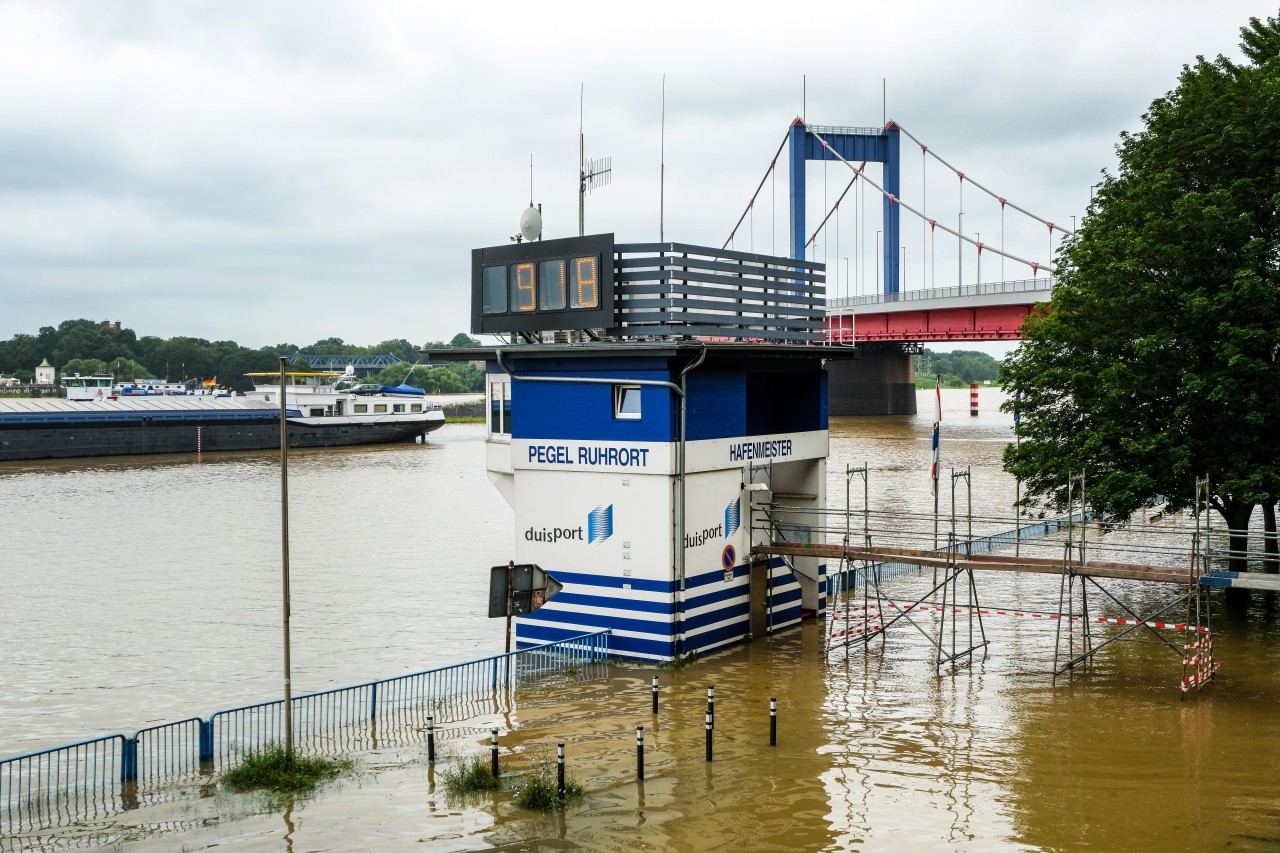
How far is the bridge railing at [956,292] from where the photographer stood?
7919 cm

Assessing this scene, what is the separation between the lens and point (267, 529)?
1989 inches

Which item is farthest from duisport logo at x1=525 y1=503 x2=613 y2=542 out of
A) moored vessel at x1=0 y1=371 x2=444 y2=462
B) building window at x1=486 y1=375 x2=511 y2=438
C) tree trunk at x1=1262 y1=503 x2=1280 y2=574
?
moored vessel at x1=0 y1=371 x2=444 y2=462

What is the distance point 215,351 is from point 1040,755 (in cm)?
16365

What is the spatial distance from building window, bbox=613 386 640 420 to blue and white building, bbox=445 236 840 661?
28 mm

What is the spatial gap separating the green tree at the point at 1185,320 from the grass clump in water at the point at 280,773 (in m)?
18.6

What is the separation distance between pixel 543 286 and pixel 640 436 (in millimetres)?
4106

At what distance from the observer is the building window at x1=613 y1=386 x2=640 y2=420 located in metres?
23.6

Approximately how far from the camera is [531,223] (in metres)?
27.1

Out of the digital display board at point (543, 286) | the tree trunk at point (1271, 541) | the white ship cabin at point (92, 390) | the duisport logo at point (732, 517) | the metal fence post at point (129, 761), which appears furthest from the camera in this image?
the white ship cabin at point (92, 390)

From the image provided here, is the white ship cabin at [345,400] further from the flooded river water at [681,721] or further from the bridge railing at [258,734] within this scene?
the bridge railing at [258,734]

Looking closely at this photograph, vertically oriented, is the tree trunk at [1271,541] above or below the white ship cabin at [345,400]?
below

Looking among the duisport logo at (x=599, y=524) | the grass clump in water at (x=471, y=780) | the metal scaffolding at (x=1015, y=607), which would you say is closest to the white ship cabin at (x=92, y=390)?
the metal scaffolding at (x=1015, y=607)

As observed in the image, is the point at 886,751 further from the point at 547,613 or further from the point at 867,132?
the point at 867,132

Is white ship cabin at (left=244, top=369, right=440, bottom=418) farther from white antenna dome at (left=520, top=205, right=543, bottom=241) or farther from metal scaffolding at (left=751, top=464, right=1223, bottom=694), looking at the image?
white antenna dome at (left=520, top=205, right=543, bottom=241)
